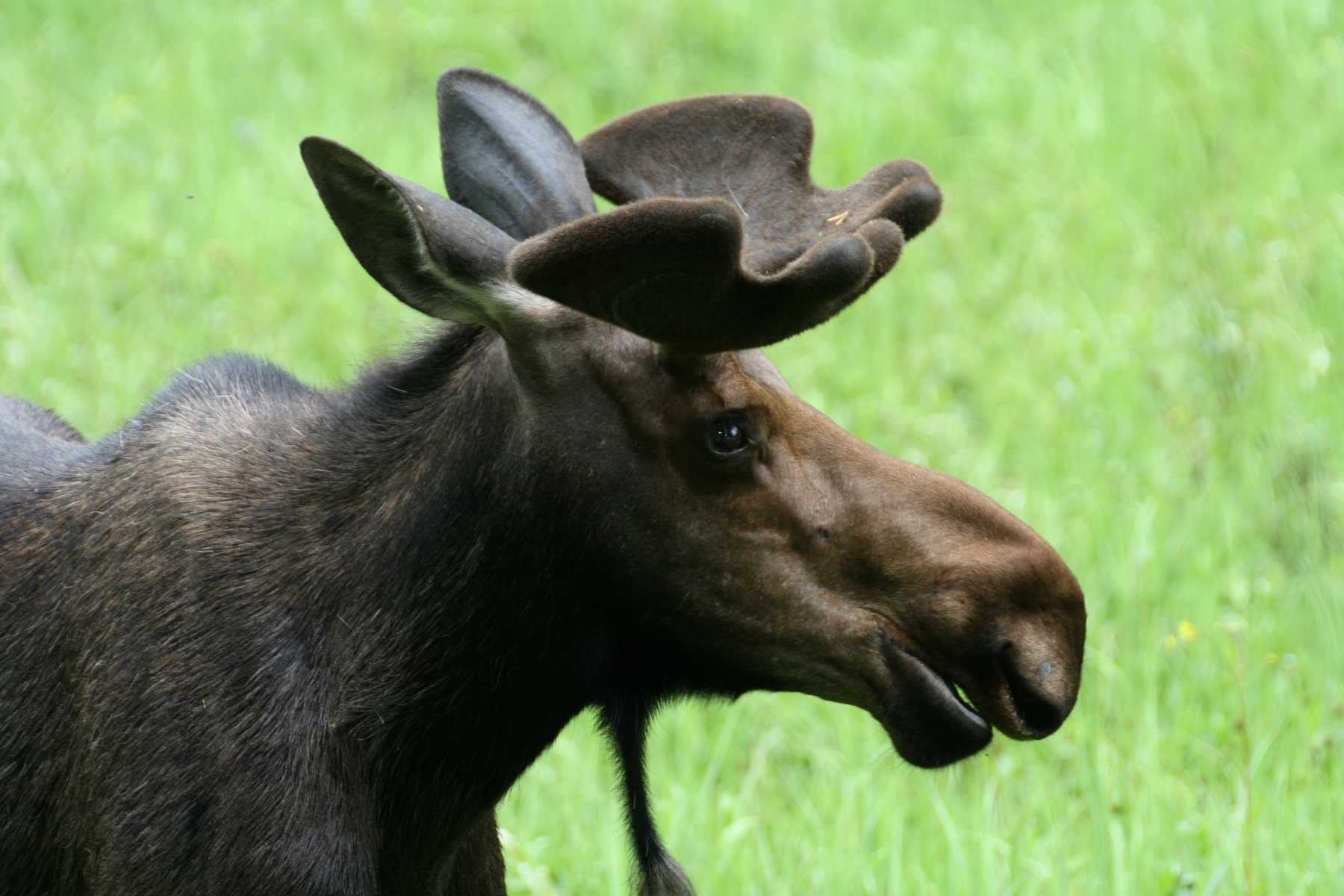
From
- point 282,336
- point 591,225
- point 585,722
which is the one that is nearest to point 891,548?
point 591,225

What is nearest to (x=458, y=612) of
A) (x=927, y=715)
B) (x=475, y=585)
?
(x=475, y=585)

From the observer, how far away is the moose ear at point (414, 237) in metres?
2.45

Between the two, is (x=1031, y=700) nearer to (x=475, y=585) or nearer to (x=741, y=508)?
(x=741, y=508)

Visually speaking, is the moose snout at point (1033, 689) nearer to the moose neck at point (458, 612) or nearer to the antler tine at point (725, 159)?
the moose neck at point (458, 612)

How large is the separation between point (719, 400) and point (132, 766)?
1.18m

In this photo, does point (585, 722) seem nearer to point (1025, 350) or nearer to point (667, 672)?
point (667, 672)

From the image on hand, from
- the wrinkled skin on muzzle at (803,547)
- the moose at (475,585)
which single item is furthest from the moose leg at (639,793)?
the wrinkled skin on muzzle at (803,547)

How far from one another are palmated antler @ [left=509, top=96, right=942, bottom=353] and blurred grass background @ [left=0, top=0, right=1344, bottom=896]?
0.83 meters

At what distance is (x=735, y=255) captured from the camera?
2.31 meters

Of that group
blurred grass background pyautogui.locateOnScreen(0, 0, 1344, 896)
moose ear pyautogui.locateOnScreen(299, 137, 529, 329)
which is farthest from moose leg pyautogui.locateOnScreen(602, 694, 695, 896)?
blurred grass background pyautogui.locateOnScreen(0, 0, 1344, 896)

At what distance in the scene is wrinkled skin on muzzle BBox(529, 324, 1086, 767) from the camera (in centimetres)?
257

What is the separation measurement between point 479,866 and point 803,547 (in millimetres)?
1061

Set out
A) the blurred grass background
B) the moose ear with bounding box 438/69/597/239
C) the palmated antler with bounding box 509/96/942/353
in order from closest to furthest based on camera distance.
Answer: the palmated antler with bounding box 509/96/942/353 → the moose ear with bounding box 438/69/597/239 → the blurred grass background

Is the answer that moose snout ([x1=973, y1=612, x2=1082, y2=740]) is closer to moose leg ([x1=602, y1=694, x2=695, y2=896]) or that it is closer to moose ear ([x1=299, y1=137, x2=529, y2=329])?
moose leg ([x1=602, y1=694, x2=695, y2=896])
